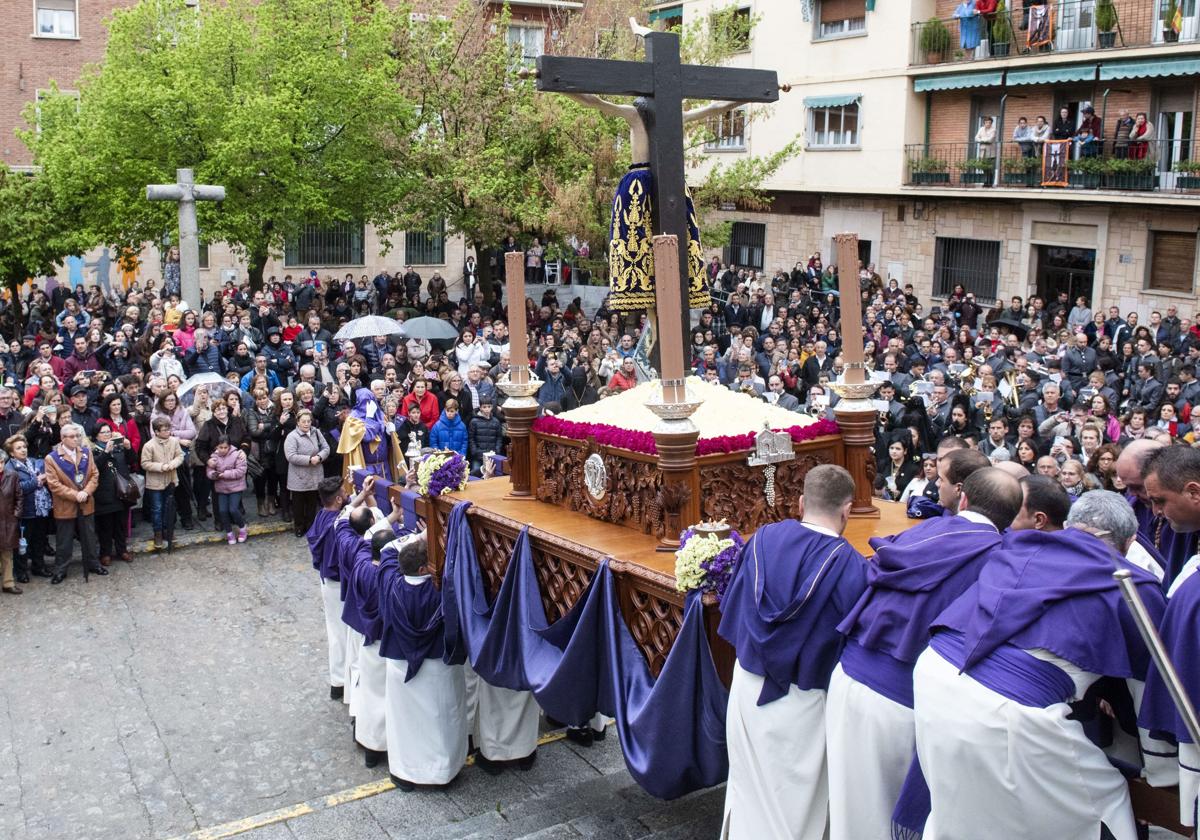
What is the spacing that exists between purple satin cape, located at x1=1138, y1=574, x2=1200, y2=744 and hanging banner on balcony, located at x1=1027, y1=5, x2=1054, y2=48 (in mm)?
24393

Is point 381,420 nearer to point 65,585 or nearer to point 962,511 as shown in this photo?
point 65,585

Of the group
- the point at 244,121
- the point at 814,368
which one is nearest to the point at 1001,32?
the point at 814,368

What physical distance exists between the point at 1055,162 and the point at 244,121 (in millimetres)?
16085

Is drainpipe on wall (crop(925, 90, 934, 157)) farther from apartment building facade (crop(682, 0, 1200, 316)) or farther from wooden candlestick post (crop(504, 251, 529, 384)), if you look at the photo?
wooden candlestick post (crop(504, 251, 529, 384))

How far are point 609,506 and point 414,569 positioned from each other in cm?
156

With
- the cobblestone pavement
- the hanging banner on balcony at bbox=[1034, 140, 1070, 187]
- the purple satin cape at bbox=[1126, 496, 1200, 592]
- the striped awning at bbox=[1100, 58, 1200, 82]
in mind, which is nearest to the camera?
the purple satin cape at bbox=[1126, 496, 1200, 592]

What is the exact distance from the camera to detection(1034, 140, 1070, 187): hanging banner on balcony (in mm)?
25391

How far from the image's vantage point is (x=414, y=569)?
25.7 feet

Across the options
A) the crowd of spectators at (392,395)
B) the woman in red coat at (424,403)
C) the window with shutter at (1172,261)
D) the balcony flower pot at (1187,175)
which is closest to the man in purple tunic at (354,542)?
the crowd of spectators at (392,395)

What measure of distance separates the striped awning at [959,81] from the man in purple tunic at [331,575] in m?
21.8

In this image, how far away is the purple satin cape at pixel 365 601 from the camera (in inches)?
316

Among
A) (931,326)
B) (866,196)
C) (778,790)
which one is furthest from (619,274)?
(866,196)

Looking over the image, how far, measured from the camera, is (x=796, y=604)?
5.00 metres

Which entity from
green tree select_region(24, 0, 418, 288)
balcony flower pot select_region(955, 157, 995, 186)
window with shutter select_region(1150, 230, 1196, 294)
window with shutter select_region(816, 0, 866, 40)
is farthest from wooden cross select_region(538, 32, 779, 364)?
window with shutter select_region(816, 0, 866, 40)
